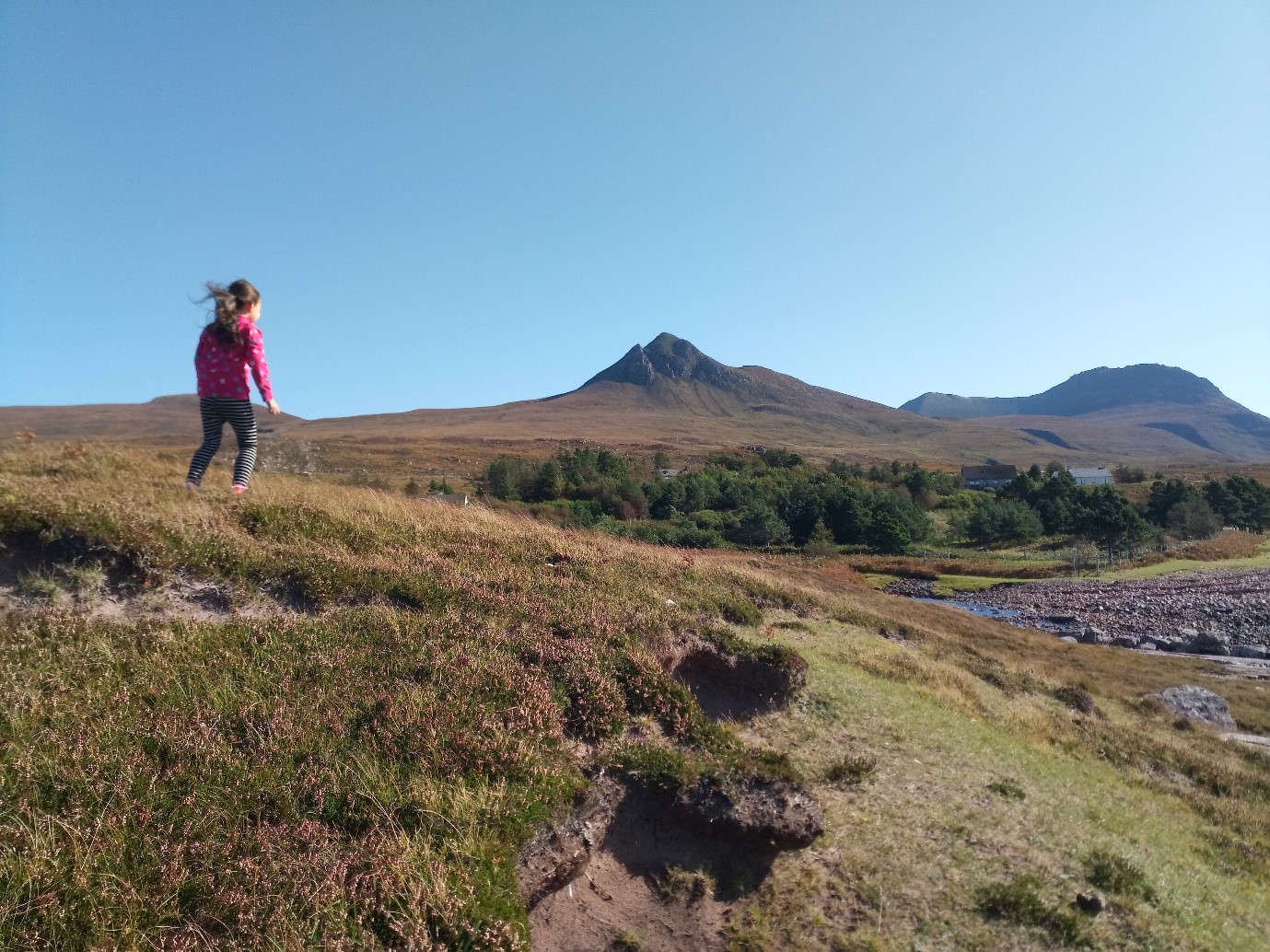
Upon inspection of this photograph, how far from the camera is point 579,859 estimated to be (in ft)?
14.8

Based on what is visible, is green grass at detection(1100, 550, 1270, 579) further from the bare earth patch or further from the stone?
the bare earth patch

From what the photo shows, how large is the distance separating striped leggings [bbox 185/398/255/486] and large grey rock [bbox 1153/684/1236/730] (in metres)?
18.7

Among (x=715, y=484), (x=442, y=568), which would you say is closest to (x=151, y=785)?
(x=442, y=568)

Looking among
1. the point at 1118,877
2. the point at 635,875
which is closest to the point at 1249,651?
the point at 1118,877

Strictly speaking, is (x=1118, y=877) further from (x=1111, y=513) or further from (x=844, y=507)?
(x=1111, y=513)

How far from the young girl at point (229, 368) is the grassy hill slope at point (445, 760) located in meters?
0.92

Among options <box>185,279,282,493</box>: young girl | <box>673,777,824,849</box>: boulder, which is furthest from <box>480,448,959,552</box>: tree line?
<box>673,777,824,849</box>: boulder

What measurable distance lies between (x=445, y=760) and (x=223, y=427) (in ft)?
20.5

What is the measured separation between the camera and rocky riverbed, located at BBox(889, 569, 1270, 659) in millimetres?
33125

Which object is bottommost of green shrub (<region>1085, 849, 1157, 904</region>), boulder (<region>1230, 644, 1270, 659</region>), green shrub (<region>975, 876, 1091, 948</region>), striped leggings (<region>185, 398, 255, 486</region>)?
boulder (<region>1230, 644, 1270, 659</region>)

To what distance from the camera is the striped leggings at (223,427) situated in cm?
880

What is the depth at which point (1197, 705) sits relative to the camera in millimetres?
17156

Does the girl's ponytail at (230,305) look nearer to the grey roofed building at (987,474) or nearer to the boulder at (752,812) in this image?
the boulder at (752,812)

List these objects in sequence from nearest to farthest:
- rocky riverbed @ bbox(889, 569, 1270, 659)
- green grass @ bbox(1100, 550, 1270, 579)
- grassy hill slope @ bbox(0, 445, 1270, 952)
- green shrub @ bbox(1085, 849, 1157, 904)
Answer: grassy hill slope @ bbox(0, 445, 1270, 952), green shrub @ bbox(1085, 849, 1157, 904), rocky riverbed @ bbox(889, 569, 1270, 659), green grass @ bbox(1100, 550, 1270, 579)
